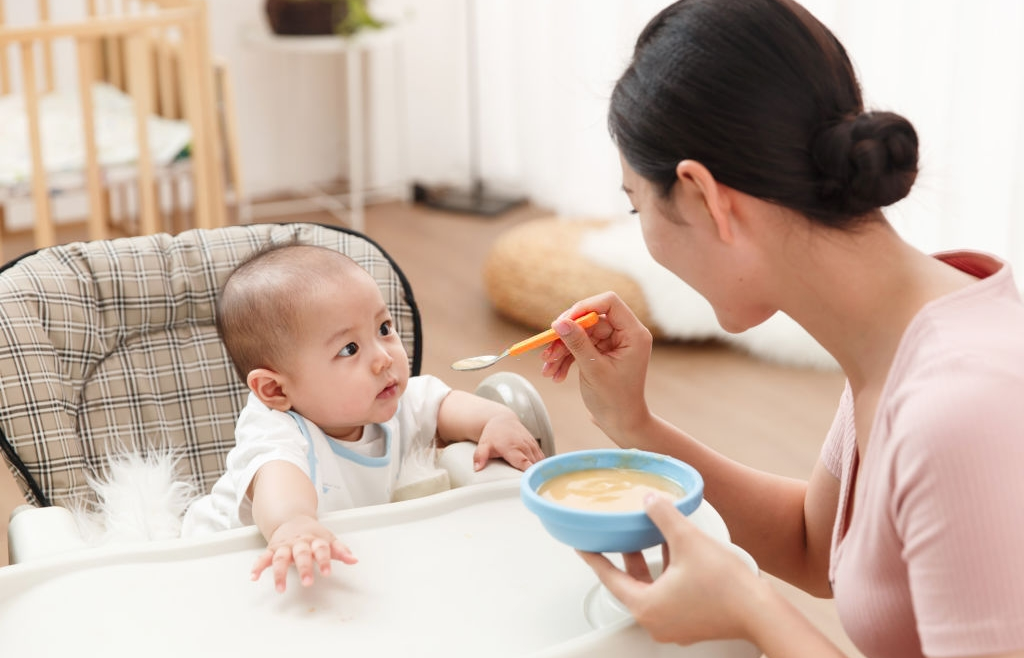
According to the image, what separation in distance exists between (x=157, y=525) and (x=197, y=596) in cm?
32

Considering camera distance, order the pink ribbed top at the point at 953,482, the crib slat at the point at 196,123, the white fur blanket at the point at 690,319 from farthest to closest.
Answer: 1. the crib slat at the point at 196,123
2. the white fur blanket at the point at 690,319
3. the pink ribbed top at the point at 953,482

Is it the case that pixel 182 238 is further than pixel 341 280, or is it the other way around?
pixel 182 238

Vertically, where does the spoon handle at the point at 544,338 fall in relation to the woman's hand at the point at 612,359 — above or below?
above

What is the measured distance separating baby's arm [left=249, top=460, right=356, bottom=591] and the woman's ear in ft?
1.42

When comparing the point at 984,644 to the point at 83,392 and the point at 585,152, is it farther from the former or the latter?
the point at 585,152

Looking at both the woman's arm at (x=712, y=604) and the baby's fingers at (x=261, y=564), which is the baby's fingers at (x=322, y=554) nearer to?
the baby's fingers at (x=261, y=564)

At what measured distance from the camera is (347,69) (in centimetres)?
484

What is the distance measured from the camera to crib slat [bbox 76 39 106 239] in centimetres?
300

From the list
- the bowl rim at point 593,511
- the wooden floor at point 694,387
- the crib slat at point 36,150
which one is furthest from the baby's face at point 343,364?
the crib slat at point 36,150

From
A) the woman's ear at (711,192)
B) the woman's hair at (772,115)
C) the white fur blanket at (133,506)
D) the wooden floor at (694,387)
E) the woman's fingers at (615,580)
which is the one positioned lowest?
the wooden floor at (694,387)

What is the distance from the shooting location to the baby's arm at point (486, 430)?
1289 mm

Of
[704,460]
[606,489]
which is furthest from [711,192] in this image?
[704,460]

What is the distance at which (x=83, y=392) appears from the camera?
139cm

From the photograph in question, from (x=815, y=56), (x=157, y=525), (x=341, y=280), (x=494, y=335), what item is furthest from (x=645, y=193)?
(x=494, y=335)
